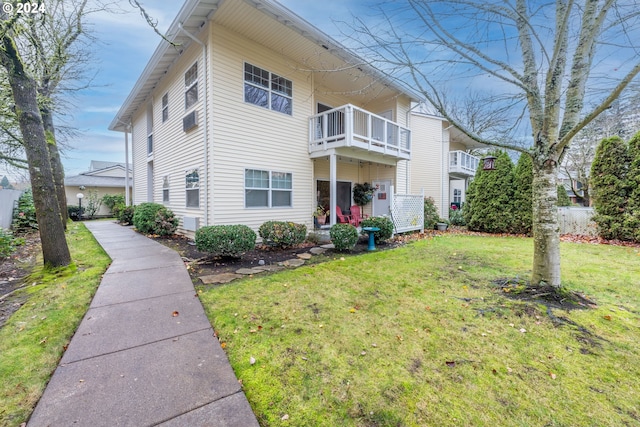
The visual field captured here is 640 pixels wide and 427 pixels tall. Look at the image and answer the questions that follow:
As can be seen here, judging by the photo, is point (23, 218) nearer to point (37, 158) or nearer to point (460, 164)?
point (37, 158)

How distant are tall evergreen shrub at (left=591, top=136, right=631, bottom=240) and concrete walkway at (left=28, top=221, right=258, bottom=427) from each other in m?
12.6

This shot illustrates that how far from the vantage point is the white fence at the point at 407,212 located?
10.2 metres

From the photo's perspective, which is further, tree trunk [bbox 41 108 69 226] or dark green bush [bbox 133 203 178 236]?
tree trunk [bbox 41 108 69 226]

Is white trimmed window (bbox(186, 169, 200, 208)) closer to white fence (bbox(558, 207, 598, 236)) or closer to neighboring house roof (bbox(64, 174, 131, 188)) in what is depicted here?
white fence (bbox(558, 207, 598, 236))

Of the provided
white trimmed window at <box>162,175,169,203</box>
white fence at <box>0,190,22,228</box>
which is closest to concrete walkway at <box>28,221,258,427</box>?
white trimmed window at <box>162,175,169,203</box>

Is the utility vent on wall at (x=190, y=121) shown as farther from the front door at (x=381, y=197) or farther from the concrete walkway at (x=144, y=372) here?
the front door at (x=381, y=197)

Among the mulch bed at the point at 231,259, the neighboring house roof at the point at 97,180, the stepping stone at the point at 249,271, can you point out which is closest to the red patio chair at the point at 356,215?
the mulch bed at the point at 231,259

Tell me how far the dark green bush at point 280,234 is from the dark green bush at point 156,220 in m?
3.82

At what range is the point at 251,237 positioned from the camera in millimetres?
6281

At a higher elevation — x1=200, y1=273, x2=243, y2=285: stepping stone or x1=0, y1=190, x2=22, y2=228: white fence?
x1=0, y1=190, x2=22, y2=228: white fence

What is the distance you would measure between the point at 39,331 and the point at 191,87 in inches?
309

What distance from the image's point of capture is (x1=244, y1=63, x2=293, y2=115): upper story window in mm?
8320

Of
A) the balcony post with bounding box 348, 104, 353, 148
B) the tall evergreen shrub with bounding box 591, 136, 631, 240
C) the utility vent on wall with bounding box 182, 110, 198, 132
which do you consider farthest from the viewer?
the tall evergreen shrub with bounding box 591, 136, 631, 240

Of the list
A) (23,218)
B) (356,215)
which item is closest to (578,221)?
(356,215)
